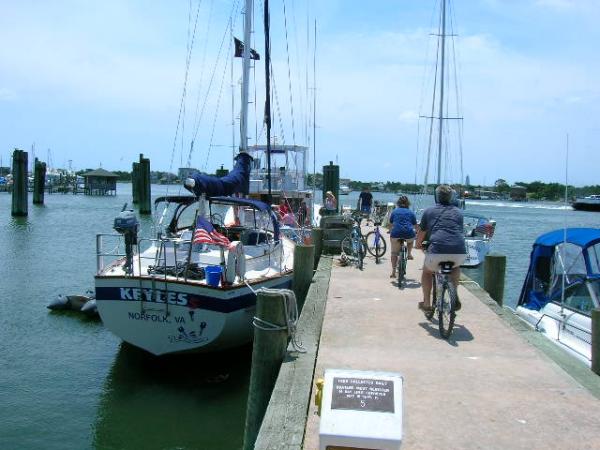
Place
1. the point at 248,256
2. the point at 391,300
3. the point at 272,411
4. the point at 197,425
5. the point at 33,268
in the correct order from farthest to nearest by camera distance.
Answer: the point at 33,268 → the point at 248,256 → the point at 391,300 → the point at 197,425 → the point at 272,411

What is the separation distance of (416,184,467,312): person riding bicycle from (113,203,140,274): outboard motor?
17.2 ft

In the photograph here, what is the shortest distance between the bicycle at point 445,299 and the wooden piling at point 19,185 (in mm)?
48716

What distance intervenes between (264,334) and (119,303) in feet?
16.2

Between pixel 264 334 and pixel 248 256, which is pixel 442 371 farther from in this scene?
pixel 248 256

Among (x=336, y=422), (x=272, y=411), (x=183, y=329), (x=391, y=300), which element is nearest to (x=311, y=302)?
(x=391, y=300)

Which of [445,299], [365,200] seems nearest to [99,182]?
[365,200]

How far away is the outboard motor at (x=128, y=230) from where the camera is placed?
1112 centimetres

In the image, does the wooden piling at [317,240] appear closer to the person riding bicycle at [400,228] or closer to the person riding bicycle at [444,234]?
the person riding bicycle at [400,228]

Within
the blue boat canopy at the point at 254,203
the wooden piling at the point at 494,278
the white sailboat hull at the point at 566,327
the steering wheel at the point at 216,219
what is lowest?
the white sailboat hull at the point at 566,327

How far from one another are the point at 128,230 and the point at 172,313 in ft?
6.63

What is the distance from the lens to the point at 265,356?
641 cm

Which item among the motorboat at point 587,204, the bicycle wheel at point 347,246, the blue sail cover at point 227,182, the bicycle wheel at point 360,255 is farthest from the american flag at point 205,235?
the motorboat at point 587,204

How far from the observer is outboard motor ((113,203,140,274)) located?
11117mm

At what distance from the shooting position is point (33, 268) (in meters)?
23.6
